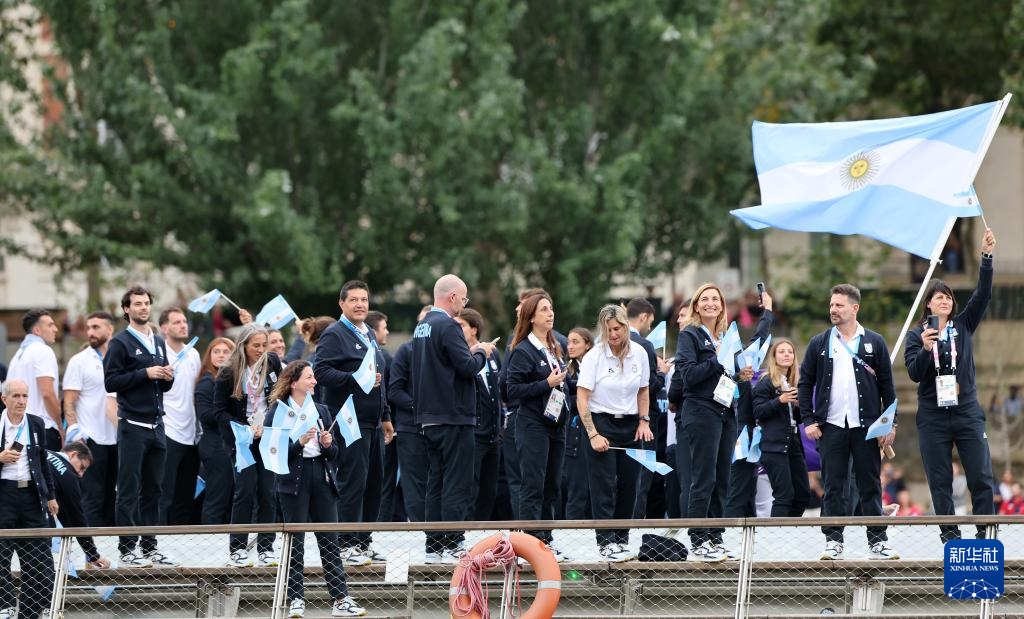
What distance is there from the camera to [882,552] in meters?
10.9

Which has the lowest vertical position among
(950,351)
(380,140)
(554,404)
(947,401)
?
(554,404)

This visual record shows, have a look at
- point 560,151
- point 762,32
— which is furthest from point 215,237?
point 762,32

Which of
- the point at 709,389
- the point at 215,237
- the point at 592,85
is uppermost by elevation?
the point at 592,85

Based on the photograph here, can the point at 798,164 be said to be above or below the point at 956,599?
above

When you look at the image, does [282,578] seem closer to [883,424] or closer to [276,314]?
[276,314]

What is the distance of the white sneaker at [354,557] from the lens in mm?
11197

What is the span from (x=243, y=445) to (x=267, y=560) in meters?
0.93

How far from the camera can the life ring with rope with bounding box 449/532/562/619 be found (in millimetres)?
10156

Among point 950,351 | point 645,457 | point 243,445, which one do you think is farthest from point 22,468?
point 950,351

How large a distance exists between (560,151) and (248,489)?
1489 cm

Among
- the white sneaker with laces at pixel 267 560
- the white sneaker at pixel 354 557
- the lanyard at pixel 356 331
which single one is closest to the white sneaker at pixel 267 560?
the white sneaker with laces at pixel 267 560

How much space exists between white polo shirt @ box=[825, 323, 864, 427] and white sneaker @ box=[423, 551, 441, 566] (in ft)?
9.86

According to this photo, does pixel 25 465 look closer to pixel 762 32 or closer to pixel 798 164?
pixel 798 164

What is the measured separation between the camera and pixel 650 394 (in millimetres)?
12312
